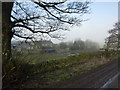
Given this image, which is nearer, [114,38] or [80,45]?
[80,45]

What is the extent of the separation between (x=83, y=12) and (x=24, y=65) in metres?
8.66

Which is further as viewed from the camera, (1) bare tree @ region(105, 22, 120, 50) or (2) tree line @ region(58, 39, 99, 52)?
(1) bare tree @ region(105, 22, 120, 50)

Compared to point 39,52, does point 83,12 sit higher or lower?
higher

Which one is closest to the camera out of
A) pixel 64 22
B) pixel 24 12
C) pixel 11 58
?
pixel 11 58

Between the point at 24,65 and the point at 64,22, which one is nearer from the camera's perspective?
the point at 24,65

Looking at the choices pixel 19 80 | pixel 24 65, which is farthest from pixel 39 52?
pixel 19 80

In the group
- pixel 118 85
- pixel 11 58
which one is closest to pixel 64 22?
pixel 118 85

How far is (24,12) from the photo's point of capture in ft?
43.5

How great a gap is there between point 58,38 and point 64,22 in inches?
50.1

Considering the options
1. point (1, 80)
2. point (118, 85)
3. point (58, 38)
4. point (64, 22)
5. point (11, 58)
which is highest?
point (64, 22)

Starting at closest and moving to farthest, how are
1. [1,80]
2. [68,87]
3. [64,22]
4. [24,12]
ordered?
1. [1,80]
2. [68,87]
3. [24,12]
4. [64,22]

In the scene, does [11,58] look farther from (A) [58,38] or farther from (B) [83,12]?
(B) [83,12]

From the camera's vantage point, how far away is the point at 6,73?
6.30 metres

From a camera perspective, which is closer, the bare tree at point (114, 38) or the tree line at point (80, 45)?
the tree line at point (80, 45)
